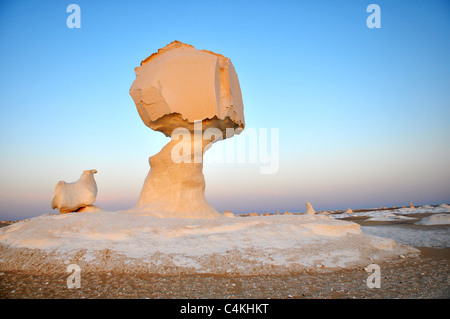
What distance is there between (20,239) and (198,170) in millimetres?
5096

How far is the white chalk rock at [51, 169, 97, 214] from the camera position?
27.2 feet

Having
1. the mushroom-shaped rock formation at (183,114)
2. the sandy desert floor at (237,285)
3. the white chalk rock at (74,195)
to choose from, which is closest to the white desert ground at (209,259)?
the sandy desert floor at (237,285)

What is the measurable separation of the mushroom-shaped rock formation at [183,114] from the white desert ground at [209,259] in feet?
7.16

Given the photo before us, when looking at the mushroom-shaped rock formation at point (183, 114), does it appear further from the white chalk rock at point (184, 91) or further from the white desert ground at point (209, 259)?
the white desert ground at point (209, 259)

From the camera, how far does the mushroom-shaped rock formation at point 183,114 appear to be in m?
8.29

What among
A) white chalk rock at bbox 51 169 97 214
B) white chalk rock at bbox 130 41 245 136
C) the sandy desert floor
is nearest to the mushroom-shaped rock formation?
white chalk rock at bbox 130 41 245 136

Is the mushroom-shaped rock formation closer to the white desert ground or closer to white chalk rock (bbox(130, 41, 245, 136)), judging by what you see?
white chalk rock (bbox(130, 41, 245, 136))

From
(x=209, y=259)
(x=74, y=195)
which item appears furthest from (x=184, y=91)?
(x=209, y=259)

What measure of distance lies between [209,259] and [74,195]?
5639mm

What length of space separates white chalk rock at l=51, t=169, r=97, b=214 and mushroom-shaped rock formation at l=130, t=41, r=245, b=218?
152cm

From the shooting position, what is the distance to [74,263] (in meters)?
4.73
